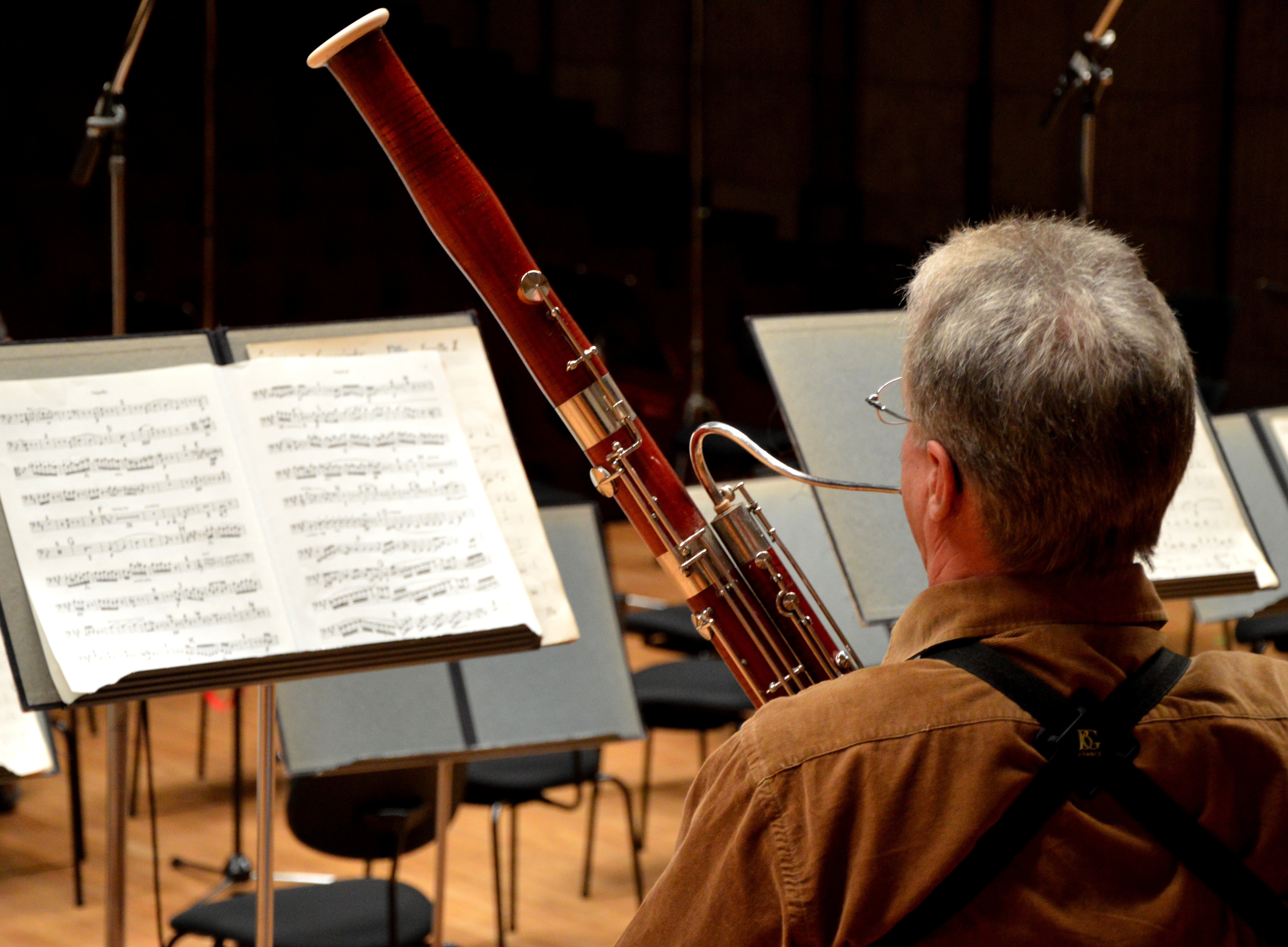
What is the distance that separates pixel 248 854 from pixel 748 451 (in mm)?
2259

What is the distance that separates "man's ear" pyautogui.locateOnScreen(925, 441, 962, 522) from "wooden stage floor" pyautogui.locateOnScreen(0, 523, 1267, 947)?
1.95 meters

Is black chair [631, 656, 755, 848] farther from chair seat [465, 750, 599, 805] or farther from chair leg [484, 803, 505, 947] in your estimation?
chair leg [484, 803, 505, 947]

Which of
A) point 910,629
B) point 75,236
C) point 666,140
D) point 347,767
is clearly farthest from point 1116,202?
point 910,629

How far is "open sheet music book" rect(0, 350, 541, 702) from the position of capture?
1.39 meters

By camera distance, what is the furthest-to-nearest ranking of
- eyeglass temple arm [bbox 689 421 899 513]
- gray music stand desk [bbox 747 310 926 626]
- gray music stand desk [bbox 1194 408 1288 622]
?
1. gray music stand desk [bbox 1194 408 1288 622]
2. gray music stand desk [bbox 747 310 926 626]
3. eyeglass temple arm [bbox 689 421 899 513]

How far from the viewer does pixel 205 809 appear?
3383 mm

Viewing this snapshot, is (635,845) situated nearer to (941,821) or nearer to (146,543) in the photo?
(146,543)

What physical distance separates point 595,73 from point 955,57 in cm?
156

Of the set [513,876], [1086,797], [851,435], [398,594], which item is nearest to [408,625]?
[398,594]

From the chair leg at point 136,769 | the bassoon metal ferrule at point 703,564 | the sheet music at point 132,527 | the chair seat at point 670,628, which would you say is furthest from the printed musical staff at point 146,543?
the chair leg at point 136,769

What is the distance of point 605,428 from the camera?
1.36 m

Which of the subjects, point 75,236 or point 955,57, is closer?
point 75,236

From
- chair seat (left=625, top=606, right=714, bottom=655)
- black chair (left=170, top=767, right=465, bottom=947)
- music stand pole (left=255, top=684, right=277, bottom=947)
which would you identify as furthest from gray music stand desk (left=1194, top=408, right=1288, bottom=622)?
music stand pole (left=255, top=684, right=277, bottom=947)

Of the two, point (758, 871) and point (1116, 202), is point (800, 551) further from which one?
point (1116, 202)
